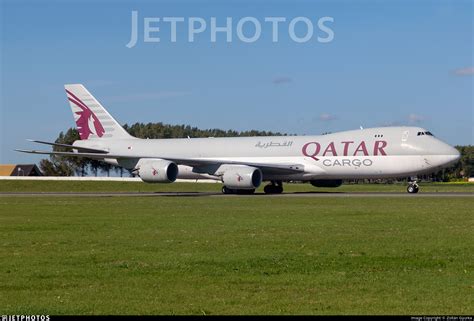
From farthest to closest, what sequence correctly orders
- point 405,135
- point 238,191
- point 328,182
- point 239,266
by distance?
point 328,182
point 238,191
point 405,135
point 239,266

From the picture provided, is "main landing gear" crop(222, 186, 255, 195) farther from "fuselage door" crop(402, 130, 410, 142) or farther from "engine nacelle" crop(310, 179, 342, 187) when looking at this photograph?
"fuselage door" crop(402, 130, 410, 142)

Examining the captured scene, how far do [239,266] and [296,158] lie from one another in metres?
38.5

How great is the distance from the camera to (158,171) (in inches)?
2052

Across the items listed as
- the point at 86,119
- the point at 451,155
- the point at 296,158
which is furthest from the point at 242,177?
the point at 86,119

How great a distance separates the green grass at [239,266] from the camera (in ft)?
36.7

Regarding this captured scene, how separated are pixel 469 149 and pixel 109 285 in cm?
18030

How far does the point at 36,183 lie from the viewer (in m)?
83.1

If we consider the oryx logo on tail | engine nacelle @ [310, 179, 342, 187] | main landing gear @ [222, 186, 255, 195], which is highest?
the oryx logo on tail

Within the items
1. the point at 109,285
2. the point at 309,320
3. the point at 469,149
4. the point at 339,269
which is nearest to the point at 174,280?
the point at 109,285

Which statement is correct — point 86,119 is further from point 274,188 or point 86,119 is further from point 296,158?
point 296,158

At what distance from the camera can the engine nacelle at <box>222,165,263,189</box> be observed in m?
50.8

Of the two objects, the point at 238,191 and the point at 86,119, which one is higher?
the point at 86,119

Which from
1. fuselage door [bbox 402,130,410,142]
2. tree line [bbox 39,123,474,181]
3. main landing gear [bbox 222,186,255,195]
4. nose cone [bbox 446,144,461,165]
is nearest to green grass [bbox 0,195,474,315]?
nose cone [bbox 446,144,461,165]

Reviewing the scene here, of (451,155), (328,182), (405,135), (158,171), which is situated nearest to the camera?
(451,155)
